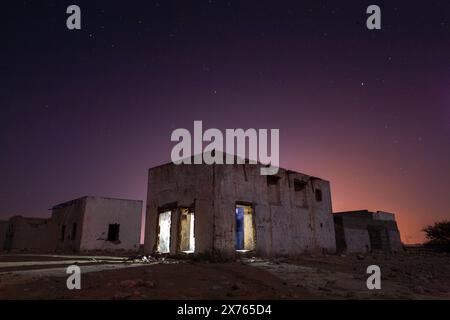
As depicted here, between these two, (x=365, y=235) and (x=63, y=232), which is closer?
(x=365, y=235)

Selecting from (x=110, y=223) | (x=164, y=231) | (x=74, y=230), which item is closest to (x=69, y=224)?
(x=74, y=230)

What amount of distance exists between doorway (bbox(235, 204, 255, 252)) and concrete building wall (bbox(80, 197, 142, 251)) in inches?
478

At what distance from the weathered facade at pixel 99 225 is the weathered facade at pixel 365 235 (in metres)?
14.6

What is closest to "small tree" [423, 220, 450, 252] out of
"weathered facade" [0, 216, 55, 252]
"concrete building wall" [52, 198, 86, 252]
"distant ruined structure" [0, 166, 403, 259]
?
"distant ruined structure" [0, 166, 403, 259]

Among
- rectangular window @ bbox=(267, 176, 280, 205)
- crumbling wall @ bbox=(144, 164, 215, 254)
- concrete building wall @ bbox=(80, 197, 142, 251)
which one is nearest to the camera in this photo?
crumbling wall @ bbox=(144, 164, 215, 254)

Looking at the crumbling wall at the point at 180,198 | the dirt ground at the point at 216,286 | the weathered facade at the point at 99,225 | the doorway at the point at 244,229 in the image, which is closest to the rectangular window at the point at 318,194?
the doorway at the point at 244,229

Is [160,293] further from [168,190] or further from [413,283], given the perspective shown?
[168,190]

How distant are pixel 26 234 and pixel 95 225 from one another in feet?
37.9

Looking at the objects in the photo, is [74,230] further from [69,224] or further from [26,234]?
[26,234]

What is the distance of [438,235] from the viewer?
88.4ft

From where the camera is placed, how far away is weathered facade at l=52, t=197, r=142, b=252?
22.0 meters

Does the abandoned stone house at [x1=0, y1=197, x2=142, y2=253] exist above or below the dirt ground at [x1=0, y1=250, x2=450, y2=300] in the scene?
above

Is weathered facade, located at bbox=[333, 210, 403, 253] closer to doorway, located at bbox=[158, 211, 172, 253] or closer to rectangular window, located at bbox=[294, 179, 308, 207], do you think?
rectangular window, located at bbox=[294, 179, 308, 207]

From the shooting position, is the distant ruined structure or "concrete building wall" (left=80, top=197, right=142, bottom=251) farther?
"concrete building wall" (left=80, top=197, right=142, bottom=251)
